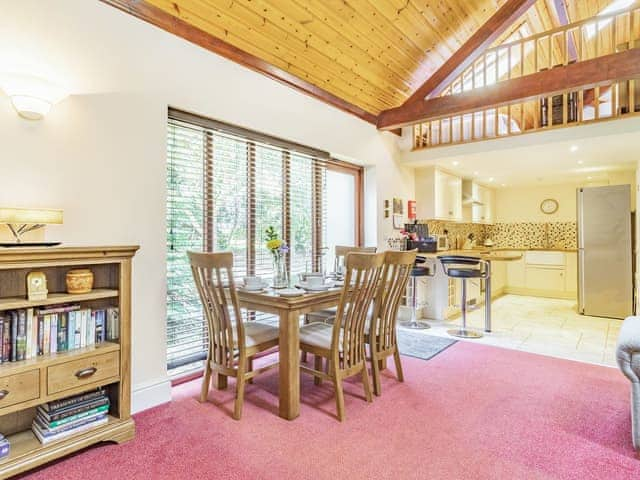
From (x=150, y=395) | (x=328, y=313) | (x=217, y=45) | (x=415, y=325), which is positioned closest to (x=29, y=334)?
(x=150, y=395)

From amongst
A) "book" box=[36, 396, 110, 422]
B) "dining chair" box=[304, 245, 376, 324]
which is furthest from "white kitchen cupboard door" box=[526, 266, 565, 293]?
"book" box=[36, 396, 110, 422]

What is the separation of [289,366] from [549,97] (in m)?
3.86

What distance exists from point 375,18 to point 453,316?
3.88 meters

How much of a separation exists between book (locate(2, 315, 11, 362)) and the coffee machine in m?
4.26

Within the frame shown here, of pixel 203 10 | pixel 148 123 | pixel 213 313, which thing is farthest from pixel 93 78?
pixel 213 313

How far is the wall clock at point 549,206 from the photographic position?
6.88 m

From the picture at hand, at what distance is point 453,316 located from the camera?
502cm

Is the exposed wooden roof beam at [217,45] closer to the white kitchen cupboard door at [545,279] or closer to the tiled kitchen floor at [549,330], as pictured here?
the tiled kitchen floor at [549,330]

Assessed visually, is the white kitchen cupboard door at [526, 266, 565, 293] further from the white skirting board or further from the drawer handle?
the drawer handle

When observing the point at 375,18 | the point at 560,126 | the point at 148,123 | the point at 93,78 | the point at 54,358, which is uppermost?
the point at 375,18

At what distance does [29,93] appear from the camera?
1833 mm

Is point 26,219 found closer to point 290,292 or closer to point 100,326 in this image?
point 100,326

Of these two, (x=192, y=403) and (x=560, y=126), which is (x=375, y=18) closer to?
(x=560, y=126)

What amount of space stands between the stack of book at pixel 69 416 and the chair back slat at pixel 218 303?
670 millimetres
